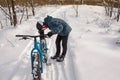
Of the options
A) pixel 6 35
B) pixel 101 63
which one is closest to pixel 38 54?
pixel 101 63

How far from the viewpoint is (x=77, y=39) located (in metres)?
10.1

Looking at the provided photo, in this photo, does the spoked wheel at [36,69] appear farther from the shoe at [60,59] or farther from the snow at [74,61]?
the shoe at [60,59]

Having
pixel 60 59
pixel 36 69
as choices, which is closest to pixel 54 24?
pixel 60 59

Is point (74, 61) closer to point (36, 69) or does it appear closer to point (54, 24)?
point (54, 24)

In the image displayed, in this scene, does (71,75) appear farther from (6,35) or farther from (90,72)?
(6,35)

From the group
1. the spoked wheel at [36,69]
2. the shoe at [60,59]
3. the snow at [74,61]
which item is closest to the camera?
the spoked wheel at [36,69]

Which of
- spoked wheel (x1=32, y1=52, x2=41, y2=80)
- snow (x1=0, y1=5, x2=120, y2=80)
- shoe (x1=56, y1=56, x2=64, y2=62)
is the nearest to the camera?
spoked wheel (x1=32, y1=52, x2=41, y2=80)

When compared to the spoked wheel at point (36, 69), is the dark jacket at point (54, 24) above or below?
above

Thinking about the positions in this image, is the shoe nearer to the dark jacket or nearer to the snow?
the snow

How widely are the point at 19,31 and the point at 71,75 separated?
678 centimetres

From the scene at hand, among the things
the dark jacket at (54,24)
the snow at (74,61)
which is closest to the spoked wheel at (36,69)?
the snow at (74,61)

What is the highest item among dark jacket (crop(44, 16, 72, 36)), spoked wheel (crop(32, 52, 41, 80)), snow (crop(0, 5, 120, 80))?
dark jacket (crop(44, 16, 72, 36))

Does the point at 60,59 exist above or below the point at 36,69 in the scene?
below

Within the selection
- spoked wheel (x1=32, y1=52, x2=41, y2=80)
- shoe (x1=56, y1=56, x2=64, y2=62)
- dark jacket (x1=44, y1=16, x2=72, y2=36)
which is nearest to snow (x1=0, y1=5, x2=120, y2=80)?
shoe (x1=56, y1=56, x2=64, y2=62)
